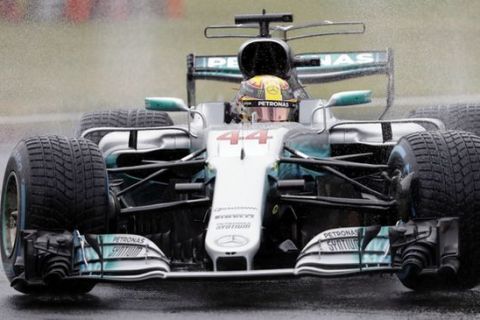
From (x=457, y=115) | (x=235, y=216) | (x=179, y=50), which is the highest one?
(x=179, y=50)

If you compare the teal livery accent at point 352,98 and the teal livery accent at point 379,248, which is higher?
the teal livery accent at point 352,98

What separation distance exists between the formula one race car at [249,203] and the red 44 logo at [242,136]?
0.04 ft

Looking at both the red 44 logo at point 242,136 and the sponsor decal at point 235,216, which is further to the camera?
the red 44 logo at point 242,136

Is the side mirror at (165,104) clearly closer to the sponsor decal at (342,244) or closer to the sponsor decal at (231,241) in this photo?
the sponsor decal at (231,241)

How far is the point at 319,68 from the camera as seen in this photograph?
1539 centimetres

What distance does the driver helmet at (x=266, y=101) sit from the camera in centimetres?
1246

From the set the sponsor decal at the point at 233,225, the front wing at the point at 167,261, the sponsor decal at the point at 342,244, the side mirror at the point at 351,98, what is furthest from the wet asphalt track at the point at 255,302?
the side mirror at the point at 351,98

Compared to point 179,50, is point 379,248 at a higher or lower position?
lower

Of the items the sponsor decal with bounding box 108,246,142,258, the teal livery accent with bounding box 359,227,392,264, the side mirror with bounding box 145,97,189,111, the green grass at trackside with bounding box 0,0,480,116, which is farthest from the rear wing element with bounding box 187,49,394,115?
the green grass at trackside with bounding box 0,0,480,116

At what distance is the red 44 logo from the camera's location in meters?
10.9

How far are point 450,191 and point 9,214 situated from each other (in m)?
3.14

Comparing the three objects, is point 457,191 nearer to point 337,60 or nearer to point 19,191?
point 19,191

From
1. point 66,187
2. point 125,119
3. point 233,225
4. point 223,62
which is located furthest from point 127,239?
point 223,62

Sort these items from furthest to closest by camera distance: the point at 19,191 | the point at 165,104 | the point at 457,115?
the point at 457,115 < the point at 165,104 < the point at 19,191
